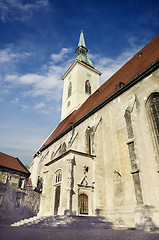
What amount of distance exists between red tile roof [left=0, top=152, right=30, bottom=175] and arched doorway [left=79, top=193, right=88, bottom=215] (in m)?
13.5

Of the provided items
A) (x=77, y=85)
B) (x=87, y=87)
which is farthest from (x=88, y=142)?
(x=87, y=87)

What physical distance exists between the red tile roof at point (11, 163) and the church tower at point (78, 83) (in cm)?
951

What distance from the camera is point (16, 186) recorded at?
2167 cm

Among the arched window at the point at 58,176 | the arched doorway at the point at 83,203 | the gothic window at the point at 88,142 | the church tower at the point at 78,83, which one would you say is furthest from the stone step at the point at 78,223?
the church tower at the point at 78,83

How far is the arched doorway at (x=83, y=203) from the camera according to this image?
449 inches

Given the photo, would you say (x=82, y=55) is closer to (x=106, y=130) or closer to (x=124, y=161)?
(x=106, y=130)

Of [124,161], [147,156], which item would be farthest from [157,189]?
[124,161]

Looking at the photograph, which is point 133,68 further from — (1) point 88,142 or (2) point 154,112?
(1) point 88,142

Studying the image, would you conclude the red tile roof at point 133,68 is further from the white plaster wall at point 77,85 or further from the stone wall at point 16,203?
the stone wall at point 16,203

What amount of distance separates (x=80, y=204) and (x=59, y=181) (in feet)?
8.98

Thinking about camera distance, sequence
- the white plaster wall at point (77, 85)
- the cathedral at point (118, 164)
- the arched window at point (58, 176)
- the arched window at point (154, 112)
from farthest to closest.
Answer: the white plaster wall at point (77, 85) → the arched window at point (58, 176) → the arched window at point (154, 112) → the cathedral at point (118, 164)

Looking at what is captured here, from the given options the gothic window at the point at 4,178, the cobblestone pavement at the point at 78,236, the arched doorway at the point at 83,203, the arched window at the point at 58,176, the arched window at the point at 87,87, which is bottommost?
the cobblestone pavement at the point at 78,236

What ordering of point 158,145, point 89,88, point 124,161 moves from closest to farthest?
point 158,145 < point 124,161 < point 89,88

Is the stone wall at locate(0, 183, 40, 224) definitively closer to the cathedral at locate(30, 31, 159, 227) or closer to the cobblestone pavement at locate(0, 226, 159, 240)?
the cathedral at locate(30, 31, 159, 227)
